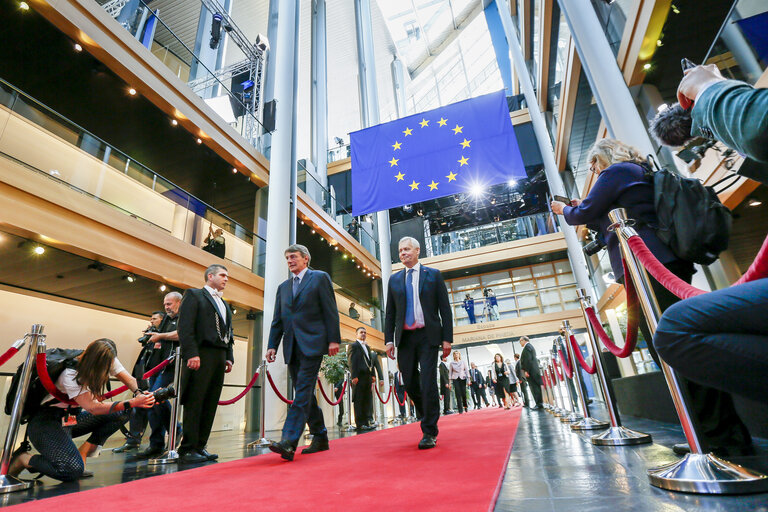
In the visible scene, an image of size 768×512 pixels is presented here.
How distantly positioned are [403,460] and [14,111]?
621 centimetres

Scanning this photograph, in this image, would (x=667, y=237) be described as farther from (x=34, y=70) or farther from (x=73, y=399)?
(x=34, y=70)

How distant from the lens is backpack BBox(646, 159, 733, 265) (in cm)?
164

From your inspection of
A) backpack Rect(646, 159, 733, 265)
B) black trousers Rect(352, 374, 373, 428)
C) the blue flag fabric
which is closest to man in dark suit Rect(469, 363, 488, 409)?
black trousers Rect(352, 374, 373, 428)

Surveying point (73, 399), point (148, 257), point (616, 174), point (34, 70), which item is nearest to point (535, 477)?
point (616, 174)

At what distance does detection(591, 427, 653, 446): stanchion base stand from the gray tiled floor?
0.07 m

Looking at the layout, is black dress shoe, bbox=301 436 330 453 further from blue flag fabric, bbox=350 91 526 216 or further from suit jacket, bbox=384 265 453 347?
blue flag fabric, bbox=350 91 526 216

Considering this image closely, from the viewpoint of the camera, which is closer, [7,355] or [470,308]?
[7,355]

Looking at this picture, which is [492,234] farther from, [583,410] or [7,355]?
[7,355]

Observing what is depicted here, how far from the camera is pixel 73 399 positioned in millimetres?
2717

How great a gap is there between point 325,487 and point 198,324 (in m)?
2.13

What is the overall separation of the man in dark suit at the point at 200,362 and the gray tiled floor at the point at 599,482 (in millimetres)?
2501

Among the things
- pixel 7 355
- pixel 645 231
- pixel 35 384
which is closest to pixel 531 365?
pixel 645 231

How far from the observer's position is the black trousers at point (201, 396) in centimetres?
335

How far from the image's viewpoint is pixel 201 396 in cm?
340
